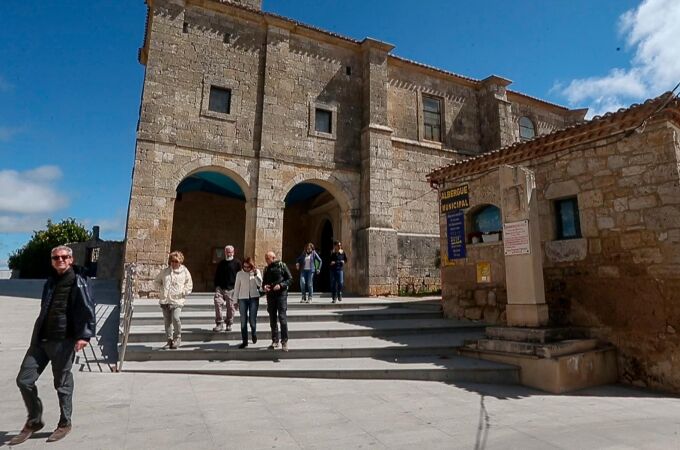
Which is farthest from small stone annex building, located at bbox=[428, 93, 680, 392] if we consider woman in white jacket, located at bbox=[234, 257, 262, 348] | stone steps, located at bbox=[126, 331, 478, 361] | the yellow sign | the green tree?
the green tree

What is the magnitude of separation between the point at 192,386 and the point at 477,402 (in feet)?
11.3

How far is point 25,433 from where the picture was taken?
323 cm

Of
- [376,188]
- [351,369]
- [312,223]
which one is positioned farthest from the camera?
[312,223]

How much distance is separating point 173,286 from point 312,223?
12.0 m

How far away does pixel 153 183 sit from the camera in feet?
36.9

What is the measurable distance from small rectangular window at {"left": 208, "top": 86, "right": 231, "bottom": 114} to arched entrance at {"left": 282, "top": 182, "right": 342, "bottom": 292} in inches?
141

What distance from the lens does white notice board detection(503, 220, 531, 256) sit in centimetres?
628

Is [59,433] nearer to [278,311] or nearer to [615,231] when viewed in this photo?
[278,311]

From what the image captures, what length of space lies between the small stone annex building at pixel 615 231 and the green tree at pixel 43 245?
35.0m

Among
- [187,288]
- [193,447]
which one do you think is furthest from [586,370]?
[187,288]

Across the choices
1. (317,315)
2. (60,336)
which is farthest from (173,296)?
(317,315)

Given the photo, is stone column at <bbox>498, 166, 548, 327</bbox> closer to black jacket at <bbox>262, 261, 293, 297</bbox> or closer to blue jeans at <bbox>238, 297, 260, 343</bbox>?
black jacket at <bbox>262, 261, 293, 297</bbox>

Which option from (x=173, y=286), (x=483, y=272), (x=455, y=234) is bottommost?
(x=173, y=286)

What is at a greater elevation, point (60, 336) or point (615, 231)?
point (615, 231)
